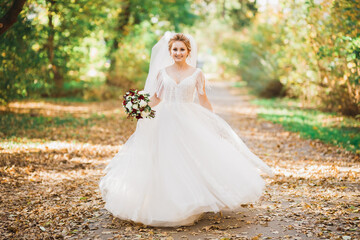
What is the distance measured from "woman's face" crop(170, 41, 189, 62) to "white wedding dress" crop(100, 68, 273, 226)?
27 cm

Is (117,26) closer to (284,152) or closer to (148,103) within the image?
(284,152)

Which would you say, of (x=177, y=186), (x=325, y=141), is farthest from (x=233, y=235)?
(x=325, y=141)

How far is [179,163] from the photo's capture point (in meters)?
4.73

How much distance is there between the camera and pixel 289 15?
49.4 ft

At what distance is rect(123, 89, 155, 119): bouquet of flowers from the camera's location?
190 inches

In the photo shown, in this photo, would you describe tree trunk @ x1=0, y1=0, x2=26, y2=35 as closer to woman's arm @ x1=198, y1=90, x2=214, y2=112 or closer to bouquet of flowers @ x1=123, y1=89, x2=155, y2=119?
bouquet of flowers @ x1=123, y1=89, x2=155, y2=119

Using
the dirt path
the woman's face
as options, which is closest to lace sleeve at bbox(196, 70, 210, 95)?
the woman's face

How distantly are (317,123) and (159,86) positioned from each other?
8837mm

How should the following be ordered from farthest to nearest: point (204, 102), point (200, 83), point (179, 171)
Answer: point (204, 102)
point (200, 83)
point (179, 171)

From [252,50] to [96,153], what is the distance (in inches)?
681

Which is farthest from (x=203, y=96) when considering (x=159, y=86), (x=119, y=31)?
(x=119, y=31)

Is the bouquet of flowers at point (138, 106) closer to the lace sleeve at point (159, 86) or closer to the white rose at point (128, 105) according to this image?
the white rose at point (128, 105)

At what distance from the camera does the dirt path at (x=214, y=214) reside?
4.66 m

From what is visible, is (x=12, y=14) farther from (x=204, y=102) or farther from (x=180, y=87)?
(x=204, y=102)
